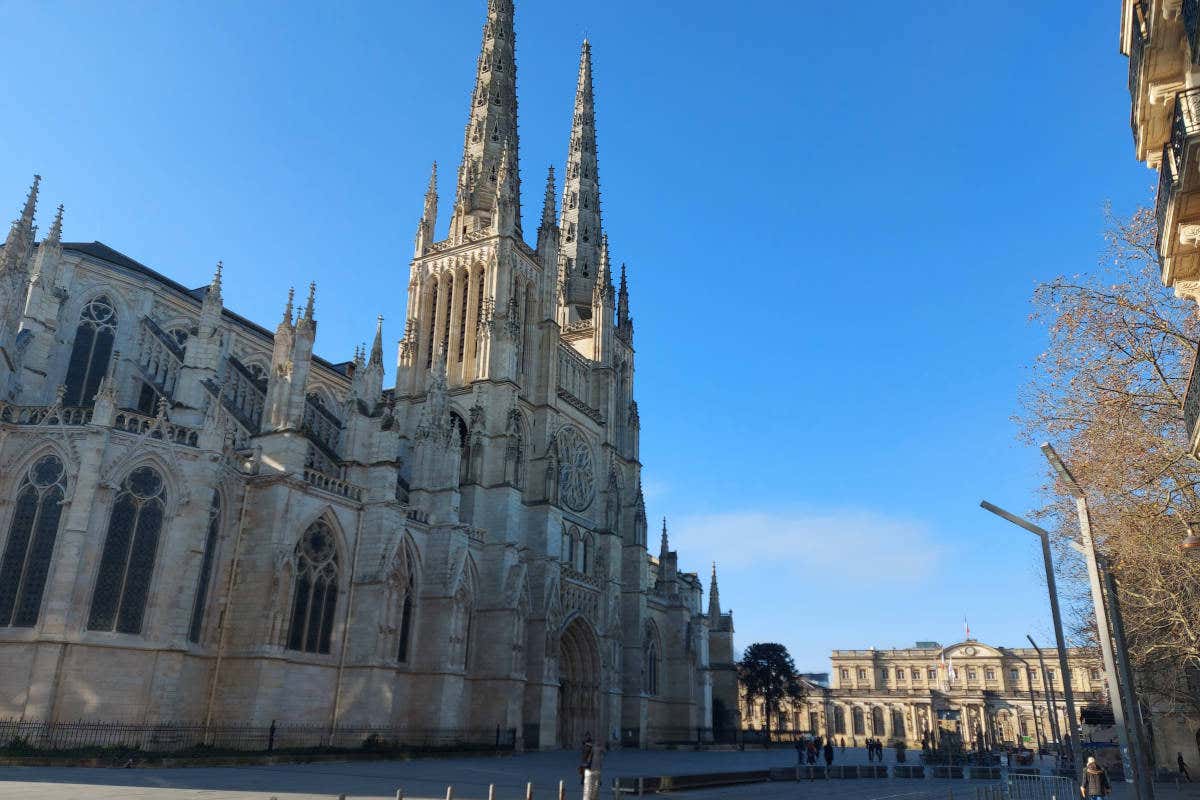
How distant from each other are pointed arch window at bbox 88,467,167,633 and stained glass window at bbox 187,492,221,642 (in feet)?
5.13

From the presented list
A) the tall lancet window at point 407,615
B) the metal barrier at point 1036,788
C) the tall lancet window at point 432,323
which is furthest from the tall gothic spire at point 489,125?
the metal barrier at point 1036,788

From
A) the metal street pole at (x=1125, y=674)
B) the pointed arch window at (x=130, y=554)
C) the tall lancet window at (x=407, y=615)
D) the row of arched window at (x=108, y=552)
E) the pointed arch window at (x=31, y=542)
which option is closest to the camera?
the metal street pole at (x=1125, y=674)

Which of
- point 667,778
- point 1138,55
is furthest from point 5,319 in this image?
point 1138,55

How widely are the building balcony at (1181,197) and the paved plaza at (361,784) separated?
966cm

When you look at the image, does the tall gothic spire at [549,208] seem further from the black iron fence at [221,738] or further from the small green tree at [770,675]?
the small green tree at [770,675]

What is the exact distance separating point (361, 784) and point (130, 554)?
35.3ft

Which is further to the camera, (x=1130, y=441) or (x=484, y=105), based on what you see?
(x=484, y=105)

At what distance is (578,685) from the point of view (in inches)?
1700

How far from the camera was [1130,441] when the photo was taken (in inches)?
703

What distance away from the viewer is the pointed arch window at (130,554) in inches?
891

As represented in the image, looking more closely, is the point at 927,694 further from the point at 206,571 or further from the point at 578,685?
the point at 206,571

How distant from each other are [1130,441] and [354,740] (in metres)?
23.8

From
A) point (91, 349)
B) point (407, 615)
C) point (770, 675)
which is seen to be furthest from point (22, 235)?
point (770, 675)

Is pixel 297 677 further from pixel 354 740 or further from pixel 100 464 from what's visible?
pixel 100 464
